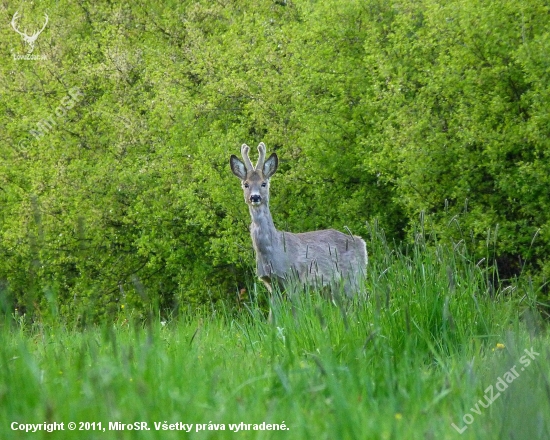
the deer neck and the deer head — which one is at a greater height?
the deer head

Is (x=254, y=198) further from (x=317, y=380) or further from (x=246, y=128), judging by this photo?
(x=246, y=128)

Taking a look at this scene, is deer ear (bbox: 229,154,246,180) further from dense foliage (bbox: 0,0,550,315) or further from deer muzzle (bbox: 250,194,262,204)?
dense foliage (bbox: 0,0,550,315)

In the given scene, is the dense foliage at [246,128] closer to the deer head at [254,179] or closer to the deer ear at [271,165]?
the deer ear at [271,165]

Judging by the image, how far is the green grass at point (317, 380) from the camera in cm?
333

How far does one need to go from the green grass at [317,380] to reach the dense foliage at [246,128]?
13169 millimetres

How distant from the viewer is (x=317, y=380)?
13.2 feet

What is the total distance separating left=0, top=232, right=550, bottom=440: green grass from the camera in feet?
10.9

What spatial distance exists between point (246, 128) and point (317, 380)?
73.2 feet

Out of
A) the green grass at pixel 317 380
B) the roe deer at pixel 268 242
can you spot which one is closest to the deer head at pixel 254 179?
the roe deer at pixel 268 242

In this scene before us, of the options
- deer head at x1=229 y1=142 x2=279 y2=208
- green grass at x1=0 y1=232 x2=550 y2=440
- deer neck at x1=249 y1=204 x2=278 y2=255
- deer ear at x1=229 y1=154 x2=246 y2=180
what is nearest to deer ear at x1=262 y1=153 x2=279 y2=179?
deer head at x1=229 y1=142 x2=279 y2=208

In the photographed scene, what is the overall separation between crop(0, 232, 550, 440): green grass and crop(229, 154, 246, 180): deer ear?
642 cm

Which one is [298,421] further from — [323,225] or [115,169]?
[115,169]

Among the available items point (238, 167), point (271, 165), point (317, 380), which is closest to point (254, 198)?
point (238, 167)

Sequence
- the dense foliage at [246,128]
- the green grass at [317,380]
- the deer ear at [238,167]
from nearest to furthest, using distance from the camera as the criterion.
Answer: the green grass at [317,380], the deer ear at [238,167], the dense foliage at [246,128]
